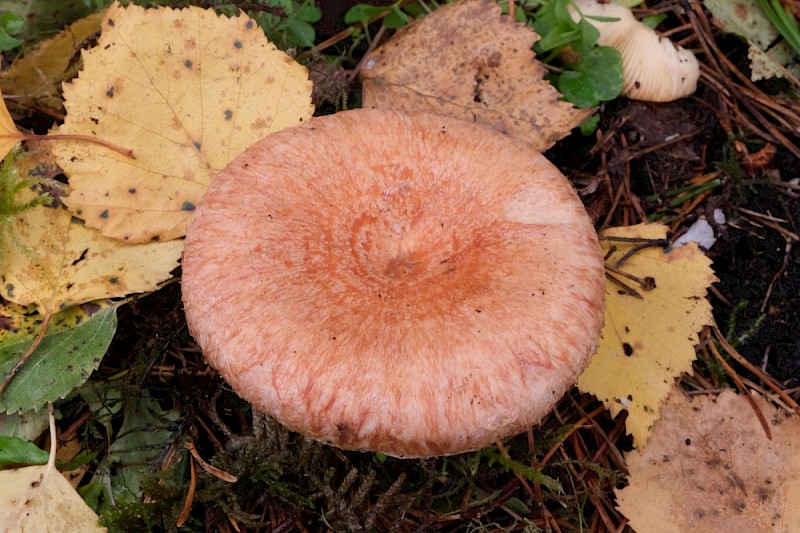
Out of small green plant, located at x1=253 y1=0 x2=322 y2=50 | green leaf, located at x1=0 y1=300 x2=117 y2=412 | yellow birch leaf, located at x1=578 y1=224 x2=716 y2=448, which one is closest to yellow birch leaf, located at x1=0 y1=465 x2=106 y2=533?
green leaf, located at x1=0 y1=300 x2=117 y2=412

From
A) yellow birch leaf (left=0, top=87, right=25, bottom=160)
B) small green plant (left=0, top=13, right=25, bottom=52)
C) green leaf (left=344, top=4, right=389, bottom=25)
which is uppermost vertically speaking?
small green plant (left=0, top=13, right=25, bottom=52)

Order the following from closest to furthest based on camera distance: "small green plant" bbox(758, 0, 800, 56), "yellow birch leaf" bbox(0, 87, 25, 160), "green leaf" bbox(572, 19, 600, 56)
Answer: "yellow birch leaf" bbox(0, 87, 25, 160) < "green leaf" bbox(572, 19, 600, 56) < "small green plant" bbox(758, 0, 800, 56)

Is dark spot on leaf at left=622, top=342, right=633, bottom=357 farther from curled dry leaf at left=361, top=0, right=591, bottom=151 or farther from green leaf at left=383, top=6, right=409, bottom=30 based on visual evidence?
green leaf at left=383, top=6, right=409, bottom=30

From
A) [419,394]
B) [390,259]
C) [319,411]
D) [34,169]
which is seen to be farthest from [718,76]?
[34,169]

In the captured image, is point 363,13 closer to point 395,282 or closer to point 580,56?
point 580,56

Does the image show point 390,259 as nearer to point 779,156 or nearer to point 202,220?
point 202,220

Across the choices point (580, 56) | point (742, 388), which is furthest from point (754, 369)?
point (580, 56)
